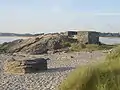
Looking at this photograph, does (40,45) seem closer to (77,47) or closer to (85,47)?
(77,47)

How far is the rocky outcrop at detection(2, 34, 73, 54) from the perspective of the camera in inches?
1281

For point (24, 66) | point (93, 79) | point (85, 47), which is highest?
point (93, 79)

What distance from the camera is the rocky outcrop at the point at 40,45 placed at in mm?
32531

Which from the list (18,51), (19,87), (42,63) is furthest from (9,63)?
(18,51)

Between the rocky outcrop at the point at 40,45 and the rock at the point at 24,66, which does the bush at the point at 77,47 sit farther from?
the rock at the point at 24,66

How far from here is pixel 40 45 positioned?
32.9 m

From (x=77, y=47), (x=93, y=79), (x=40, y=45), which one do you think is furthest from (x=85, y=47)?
(x=93, y=79)

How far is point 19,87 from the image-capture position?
1159 centimetres

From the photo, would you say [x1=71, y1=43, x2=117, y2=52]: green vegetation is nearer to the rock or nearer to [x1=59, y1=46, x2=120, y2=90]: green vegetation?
the rock

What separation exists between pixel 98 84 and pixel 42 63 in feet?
33.9

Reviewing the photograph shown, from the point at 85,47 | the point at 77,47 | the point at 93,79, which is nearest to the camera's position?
the point at 93,79

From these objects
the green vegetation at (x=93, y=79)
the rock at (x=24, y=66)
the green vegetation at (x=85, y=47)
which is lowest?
the green vegetation at (x=85, y=47)

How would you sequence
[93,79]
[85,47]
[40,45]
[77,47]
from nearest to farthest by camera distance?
1. [93,79]
2. [77,47]
3. [85,47]
4. [40,45]

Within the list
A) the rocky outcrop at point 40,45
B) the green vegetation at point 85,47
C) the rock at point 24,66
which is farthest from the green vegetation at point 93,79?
the rocky outcrop at point 40,45
